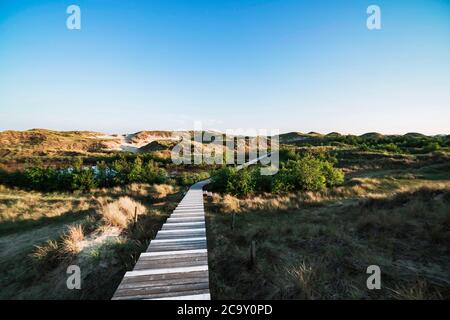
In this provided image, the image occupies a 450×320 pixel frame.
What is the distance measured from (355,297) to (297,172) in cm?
1404

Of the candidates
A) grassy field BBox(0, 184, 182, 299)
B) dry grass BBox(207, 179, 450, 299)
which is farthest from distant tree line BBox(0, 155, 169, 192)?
dry grass BBox(207, 179, 450, 299)

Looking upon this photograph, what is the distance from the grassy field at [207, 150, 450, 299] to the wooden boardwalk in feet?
2.69

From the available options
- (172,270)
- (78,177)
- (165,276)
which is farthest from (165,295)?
(78,177)

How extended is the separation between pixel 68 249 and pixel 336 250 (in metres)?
8.62

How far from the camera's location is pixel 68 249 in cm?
757

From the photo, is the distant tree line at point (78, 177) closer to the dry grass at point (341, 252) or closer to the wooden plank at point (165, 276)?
the dry grass at point (341, 252)

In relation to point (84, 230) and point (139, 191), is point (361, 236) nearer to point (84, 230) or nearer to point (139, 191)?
point (84, 230)

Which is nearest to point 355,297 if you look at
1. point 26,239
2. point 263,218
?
point 263,218

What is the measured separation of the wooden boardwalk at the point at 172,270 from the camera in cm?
435

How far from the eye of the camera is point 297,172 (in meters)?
18.4

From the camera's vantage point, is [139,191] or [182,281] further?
[139,191]

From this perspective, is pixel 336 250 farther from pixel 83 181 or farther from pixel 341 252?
pixel 83 181

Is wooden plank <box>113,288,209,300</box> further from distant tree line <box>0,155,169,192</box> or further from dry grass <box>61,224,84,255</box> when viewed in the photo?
distant tree line <box>0,155,169,192</box>
